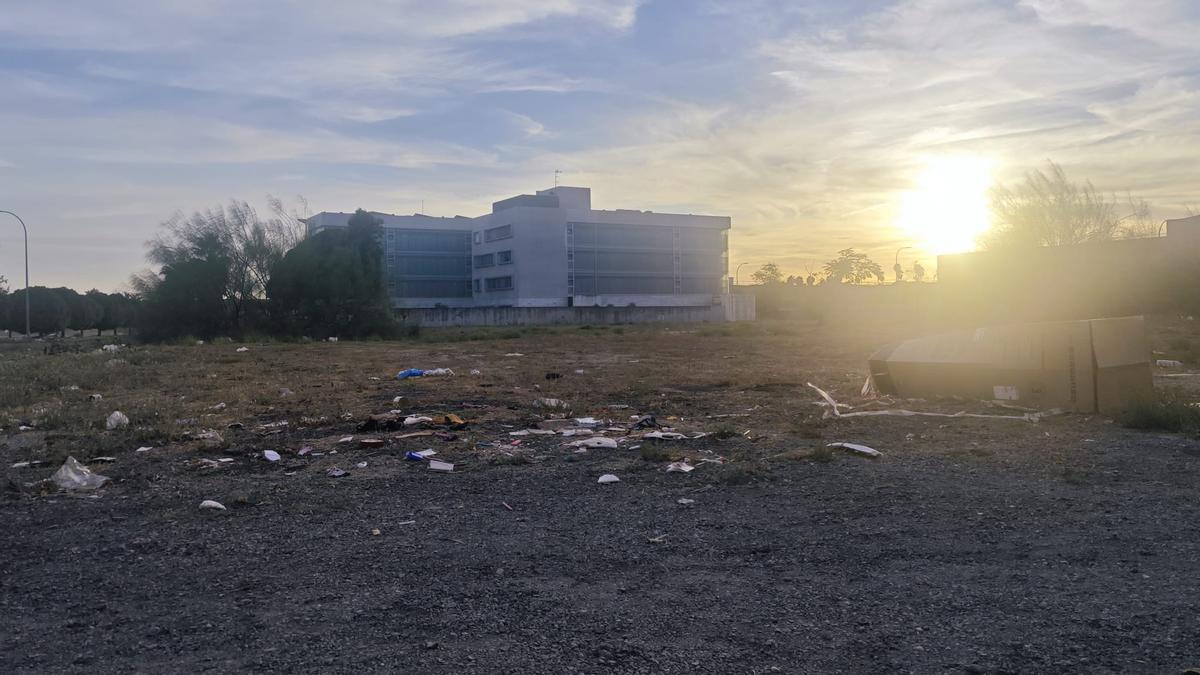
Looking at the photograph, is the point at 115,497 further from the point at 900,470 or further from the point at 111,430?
the point at 900,470

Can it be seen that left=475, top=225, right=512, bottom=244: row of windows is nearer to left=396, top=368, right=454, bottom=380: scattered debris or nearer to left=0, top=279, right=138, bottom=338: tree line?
left=0, top=279, right=138, bottom=338: tree line

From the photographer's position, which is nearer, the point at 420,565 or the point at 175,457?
the point at 420,565

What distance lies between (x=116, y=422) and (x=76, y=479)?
122 inches

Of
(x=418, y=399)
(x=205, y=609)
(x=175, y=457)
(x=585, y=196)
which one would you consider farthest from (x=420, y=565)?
(x=585, y=196)

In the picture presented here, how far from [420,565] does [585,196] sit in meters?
73.1

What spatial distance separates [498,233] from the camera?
73.8 meters

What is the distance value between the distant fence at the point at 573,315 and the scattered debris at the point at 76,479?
4453cm

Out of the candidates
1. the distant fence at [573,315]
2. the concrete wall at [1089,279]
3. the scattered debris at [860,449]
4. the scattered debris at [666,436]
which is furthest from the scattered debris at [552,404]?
the distant fence at [573,315]

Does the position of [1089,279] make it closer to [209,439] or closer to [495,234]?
[209,439]

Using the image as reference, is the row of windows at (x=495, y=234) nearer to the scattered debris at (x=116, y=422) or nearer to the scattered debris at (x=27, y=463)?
the scattered debris at (x=116, y=422)

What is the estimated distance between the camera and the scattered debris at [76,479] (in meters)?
6.63

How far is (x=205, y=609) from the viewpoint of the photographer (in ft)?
12.8

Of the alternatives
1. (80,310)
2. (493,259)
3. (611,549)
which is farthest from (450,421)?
(80,310)

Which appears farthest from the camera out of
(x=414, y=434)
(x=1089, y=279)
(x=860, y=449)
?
(x=1089, y=279)
